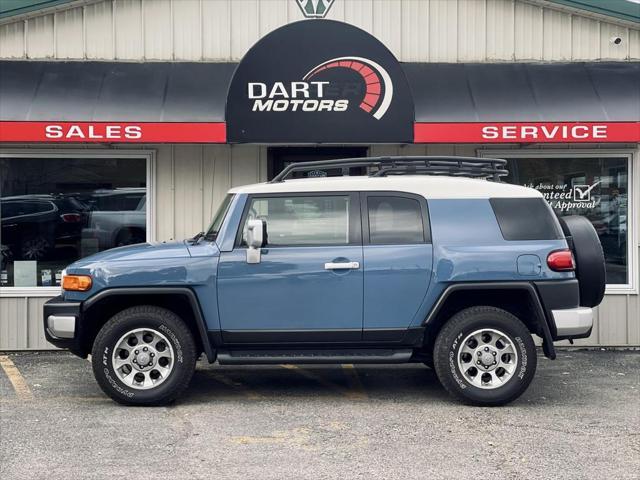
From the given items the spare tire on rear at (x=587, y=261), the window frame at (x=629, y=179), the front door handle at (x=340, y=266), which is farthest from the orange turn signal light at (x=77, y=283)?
the window frame at (x=629, y=179)

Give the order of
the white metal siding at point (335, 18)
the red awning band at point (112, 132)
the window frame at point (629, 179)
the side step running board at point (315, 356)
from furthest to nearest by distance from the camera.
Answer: the window frame at point (629, 179)
the white metal siding at point (335, 18)
the red awning band at point (112, 132)
the side step running board at point (315, 356)

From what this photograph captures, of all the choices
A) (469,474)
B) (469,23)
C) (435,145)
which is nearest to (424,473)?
(469,474)

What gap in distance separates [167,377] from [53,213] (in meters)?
3.85

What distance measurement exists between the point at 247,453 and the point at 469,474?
61.2 inches

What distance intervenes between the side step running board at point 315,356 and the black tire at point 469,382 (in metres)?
0.37

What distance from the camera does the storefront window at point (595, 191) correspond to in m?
10.7

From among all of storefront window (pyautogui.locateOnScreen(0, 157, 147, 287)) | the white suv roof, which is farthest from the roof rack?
storefront window (pyautogui.locateOnScreen(0, 157, 147, 287))

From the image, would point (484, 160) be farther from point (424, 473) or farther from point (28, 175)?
point (28, 175)

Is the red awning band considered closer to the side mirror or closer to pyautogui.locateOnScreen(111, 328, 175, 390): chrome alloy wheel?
the side mirror

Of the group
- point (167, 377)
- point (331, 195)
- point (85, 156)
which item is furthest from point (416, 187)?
point (85, 156)

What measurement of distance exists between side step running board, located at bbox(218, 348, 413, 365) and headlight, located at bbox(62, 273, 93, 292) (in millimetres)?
1269

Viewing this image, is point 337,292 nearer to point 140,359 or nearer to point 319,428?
point 319,428

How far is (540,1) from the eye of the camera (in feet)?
34.8

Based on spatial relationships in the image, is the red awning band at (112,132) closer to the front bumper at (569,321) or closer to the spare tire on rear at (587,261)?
the spare tire on rear at (587,261)
